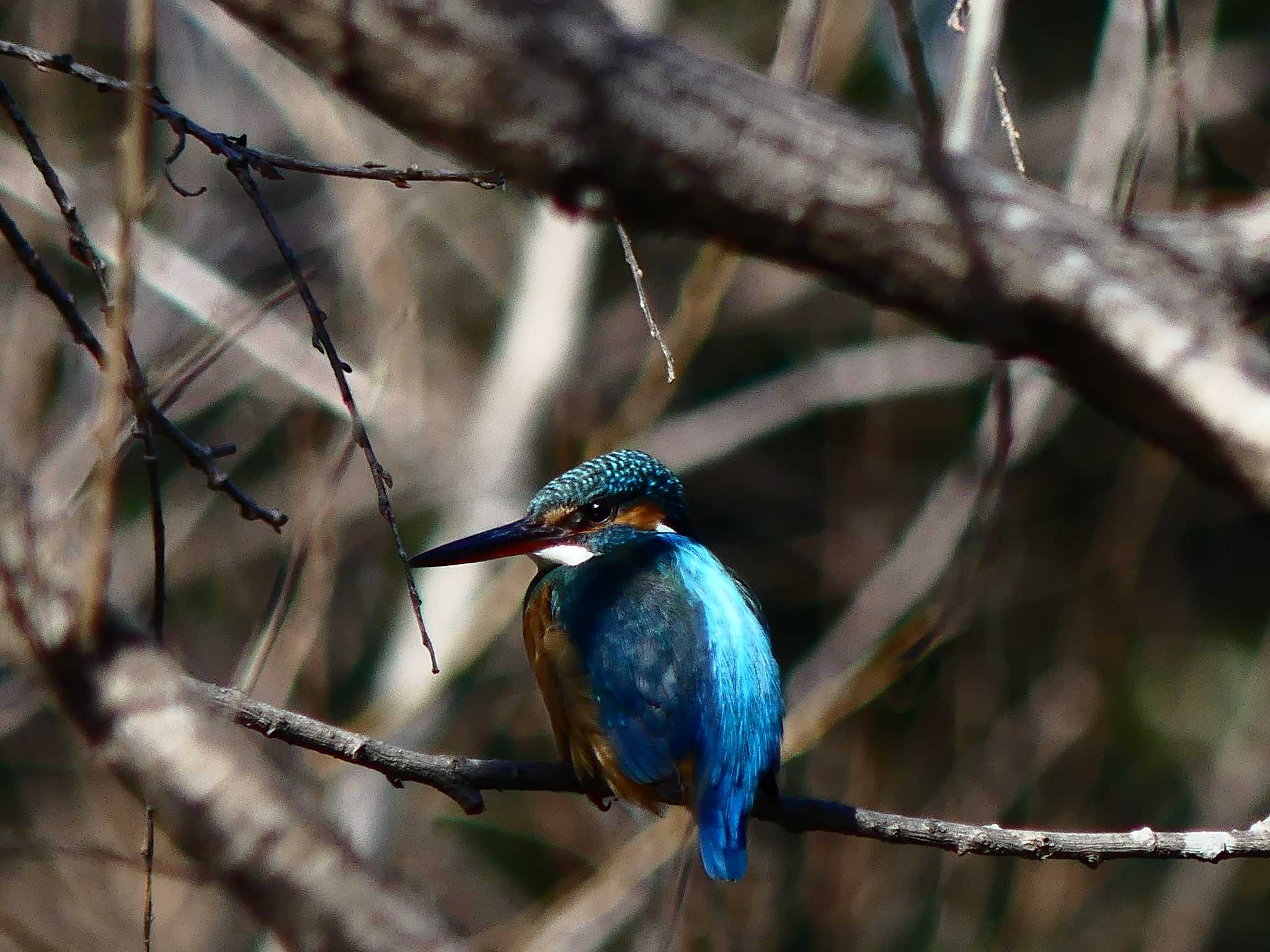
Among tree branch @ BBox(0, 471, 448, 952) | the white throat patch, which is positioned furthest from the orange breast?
tree branch @ BBox(0, 471, 448, 952)

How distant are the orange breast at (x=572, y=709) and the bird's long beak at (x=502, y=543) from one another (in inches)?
8.3

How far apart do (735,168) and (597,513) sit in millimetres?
2412

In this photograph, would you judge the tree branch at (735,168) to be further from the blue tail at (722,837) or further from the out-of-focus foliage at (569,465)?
the out-of-focus foliage at (569,465)

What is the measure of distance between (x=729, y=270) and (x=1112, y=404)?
3040 mm

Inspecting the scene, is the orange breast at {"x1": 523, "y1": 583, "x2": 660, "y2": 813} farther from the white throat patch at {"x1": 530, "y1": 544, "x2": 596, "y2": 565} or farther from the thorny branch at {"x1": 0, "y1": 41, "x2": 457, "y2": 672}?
the thorny branch at {"x1": 0, "y1": 41, "x2": 457, "y2": 672}

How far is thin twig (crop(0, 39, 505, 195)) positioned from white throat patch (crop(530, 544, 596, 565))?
140 cm

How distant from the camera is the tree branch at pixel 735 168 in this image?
708mm

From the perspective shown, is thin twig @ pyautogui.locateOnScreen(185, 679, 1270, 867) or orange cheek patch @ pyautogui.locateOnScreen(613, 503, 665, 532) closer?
thin twig @ pyautogui.locateOnScreen(185, 679, 1270, 867)

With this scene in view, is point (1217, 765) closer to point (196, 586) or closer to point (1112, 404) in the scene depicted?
point (196, 586)

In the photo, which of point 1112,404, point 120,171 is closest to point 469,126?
point 1112,404

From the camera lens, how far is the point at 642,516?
3.19m

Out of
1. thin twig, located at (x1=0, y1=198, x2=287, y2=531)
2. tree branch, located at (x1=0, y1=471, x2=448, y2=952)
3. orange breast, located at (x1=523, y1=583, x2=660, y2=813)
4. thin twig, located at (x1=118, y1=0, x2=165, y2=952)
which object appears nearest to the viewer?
tree branch, located at (x1=0, y1=471, x2=448, y2=952)

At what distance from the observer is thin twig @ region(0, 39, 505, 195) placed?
166cm

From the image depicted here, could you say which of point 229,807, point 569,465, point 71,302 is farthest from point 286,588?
point 569,465
